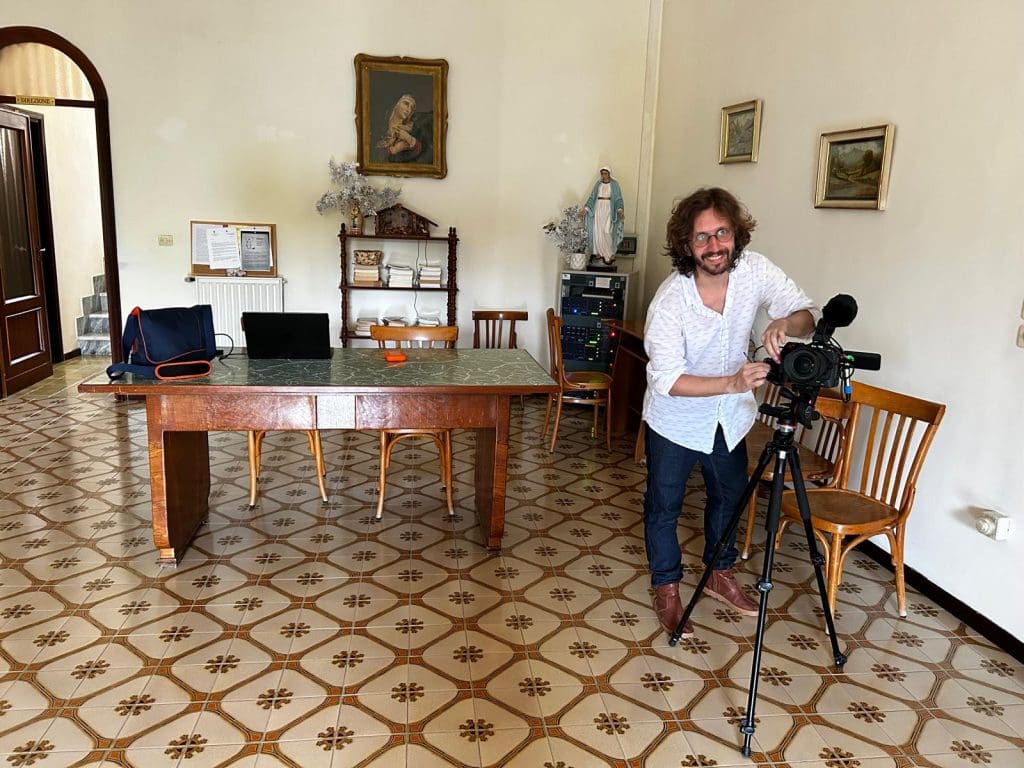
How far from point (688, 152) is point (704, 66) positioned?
0.59m

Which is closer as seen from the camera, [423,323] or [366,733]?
[366,733]

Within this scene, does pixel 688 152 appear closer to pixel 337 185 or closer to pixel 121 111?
pixel 337 185

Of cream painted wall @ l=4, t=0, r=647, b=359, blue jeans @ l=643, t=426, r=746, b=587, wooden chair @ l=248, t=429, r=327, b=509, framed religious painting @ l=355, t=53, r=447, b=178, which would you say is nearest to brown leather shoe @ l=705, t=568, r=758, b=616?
blue jeans @ l=643, t=426, r=746, b=587

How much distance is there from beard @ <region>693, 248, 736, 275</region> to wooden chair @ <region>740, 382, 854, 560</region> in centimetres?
94

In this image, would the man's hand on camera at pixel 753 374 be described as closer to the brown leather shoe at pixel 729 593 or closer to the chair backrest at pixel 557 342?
the brown leather shoe at pixel 729 593

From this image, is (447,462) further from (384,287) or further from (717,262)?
(384,287)

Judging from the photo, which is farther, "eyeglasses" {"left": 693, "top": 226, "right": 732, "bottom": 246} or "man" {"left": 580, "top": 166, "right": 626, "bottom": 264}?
"man" {"left": 580, "top": 166, "right": 626, "bottom": 264}

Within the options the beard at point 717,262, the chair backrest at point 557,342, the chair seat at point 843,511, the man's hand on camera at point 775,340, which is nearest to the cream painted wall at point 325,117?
the chair backrest at point 557,342

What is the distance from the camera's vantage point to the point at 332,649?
2.66 metres

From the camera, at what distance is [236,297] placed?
5.98 m

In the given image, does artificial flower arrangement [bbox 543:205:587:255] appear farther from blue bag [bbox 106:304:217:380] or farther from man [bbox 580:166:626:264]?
blue bag [bbox 106:304:217:380]

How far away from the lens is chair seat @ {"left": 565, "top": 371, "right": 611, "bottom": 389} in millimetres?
5004

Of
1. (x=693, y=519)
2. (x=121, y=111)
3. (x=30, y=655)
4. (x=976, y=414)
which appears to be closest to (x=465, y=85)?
(x=121, y=111)

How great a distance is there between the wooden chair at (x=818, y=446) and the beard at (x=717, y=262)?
0.94m
